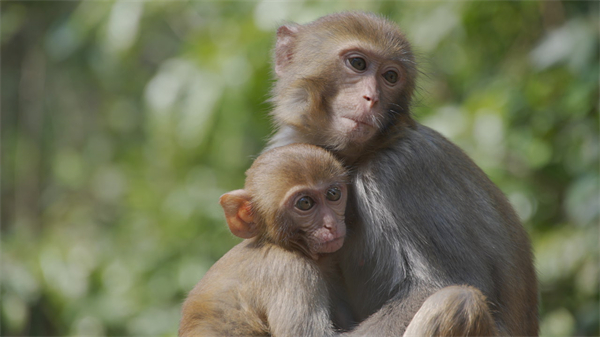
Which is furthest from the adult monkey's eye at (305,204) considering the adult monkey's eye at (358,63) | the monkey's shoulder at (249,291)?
the adult monkey's eye at (358,63)

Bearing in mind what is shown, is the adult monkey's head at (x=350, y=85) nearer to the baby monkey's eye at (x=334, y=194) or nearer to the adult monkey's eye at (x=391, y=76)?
the adult monkey's eye at (x=391, y=76)

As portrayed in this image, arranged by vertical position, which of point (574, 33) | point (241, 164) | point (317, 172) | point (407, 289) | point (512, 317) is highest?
point (574, 33)

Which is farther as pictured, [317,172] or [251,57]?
[251,57]

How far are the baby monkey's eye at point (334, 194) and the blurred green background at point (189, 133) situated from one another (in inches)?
37.4

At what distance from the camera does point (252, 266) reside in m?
3.90

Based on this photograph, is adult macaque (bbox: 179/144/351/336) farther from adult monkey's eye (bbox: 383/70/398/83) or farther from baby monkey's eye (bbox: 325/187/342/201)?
adult monkey's eye (bbox: 383/70/398/83)

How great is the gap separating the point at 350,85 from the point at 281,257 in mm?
1107

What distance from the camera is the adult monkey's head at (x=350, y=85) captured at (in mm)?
3959

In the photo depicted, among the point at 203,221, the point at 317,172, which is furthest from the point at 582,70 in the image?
the point at 203,221

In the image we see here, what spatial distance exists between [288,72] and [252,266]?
1.37 meters

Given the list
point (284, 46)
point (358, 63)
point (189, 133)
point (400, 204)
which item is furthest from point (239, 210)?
point (189, 133)

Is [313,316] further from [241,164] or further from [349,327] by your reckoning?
[241,164]

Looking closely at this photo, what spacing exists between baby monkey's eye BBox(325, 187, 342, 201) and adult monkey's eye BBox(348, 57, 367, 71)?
30.6 inches

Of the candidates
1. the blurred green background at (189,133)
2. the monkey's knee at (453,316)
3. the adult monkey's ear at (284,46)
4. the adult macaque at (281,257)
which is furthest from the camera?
the blurred green background at (189,133)
